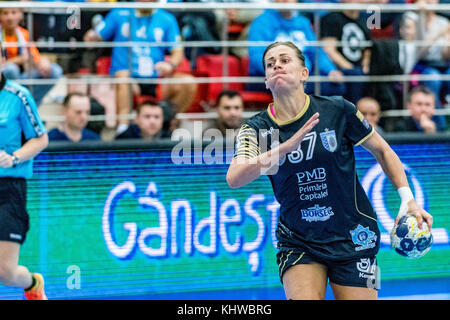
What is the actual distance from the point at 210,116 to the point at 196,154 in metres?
1.29

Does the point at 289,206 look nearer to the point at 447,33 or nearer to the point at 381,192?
the point at 381,192

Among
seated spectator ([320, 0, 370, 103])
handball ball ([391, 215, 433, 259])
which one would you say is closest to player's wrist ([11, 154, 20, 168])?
handball ball ([391, 215, 433, 259])

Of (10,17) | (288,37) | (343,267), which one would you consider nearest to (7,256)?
(10,17)

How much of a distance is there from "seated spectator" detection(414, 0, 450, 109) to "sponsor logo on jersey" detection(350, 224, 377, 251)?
468 cm

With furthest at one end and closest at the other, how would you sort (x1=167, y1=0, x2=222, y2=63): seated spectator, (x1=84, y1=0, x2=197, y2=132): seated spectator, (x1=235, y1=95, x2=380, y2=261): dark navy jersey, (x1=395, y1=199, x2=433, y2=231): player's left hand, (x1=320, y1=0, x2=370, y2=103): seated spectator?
(x1=167, y1=0, x2=222, y2=63): seated spectator
(x1=320, y1=0, x2=370, y2=103): seated spectator
(x1=84, y1=0, x2=197, y2=132): seated spectator
(x1=235, y1=95, x2=380, y2=261): dark navy jersey
(x1=395, y1=199, x2=433, y2=231): player's left hand

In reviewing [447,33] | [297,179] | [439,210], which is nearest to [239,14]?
[447,33]

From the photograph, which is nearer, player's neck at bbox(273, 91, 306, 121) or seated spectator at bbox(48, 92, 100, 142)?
player's neck at bbox(273, 91, 306, 121)

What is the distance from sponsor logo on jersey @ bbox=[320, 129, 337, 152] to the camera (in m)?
4.67

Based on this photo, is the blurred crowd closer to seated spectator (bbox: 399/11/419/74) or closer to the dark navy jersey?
seated spectator (bbox: 399/11/419/74)

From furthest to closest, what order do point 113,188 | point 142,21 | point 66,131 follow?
1. point 142,21
2. point 66,131
3. point 113,188

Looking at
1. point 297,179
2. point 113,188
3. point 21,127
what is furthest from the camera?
point 113,188

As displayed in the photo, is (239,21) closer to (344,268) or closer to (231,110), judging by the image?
(231,110)

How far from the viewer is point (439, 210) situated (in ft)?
23.9

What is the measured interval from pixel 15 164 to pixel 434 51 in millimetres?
5323
